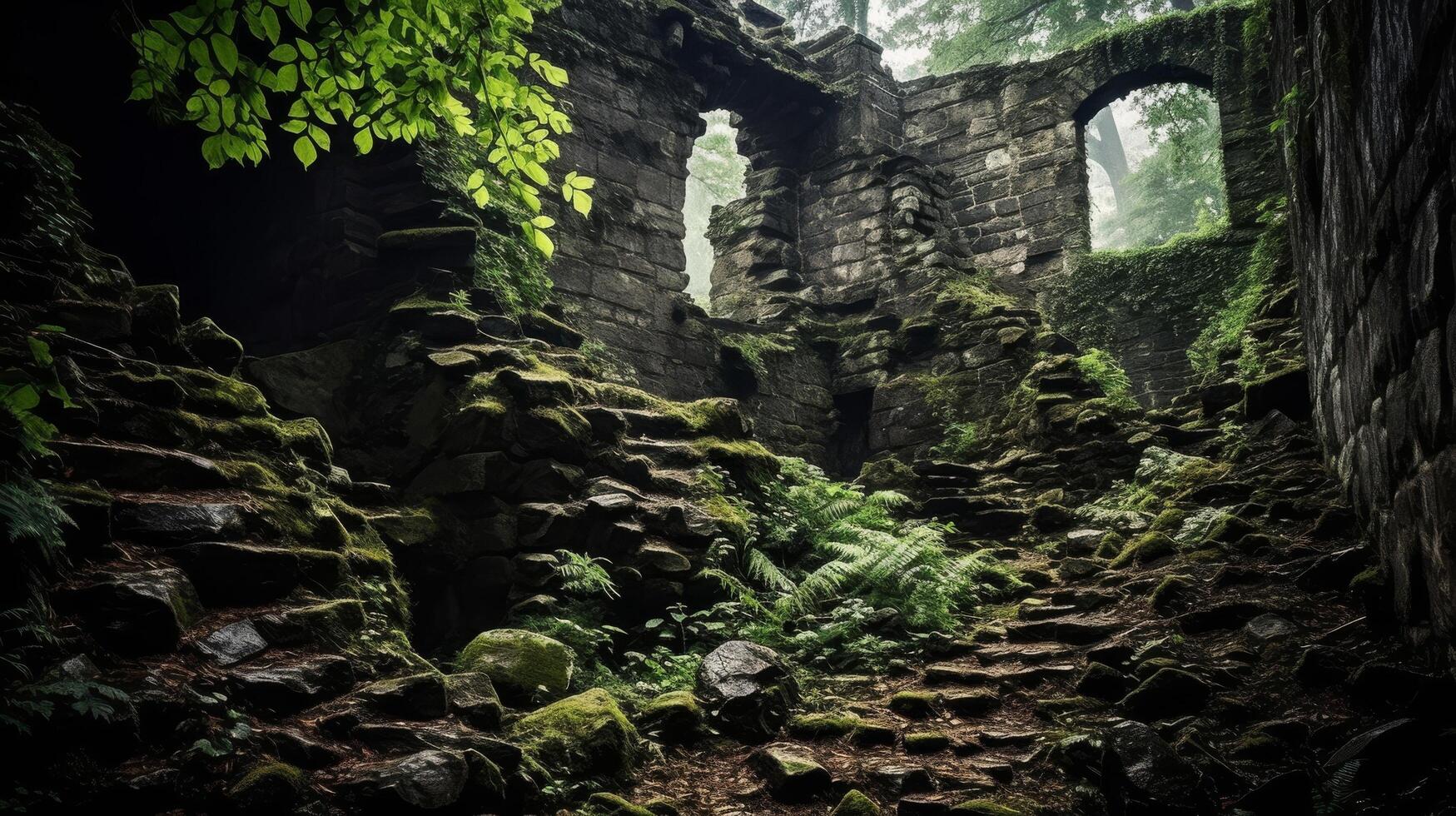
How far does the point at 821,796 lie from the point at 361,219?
6921 mm

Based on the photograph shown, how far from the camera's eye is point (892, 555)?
6.48 m

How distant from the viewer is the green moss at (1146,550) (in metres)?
6.37

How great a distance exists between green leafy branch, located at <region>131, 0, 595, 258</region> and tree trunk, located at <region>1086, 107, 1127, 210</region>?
134ft

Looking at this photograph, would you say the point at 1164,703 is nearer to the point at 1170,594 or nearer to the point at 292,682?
the point at 1170,594

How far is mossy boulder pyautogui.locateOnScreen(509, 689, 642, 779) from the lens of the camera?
374cm

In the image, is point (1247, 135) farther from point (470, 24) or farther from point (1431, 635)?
point (470, 24)

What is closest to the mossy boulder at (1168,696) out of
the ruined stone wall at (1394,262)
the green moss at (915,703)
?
the ruined stone wall at (1394,262)

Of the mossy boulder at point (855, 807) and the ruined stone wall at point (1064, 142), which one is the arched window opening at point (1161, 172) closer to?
the ruined stone wall at point (1064, 142)

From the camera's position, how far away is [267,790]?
2.73 metres

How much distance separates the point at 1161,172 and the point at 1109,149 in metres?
9.42

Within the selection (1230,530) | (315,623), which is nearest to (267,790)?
(315,623)

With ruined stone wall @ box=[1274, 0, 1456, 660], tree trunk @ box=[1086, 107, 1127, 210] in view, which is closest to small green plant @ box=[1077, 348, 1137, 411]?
ruined stone wall @ box=[1274, 0, 1456, 660]

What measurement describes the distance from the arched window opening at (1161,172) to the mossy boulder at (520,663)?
1249cm

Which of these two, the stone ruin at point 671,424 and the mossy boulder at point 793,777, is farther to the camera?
the mossy boulder at point 793,777
